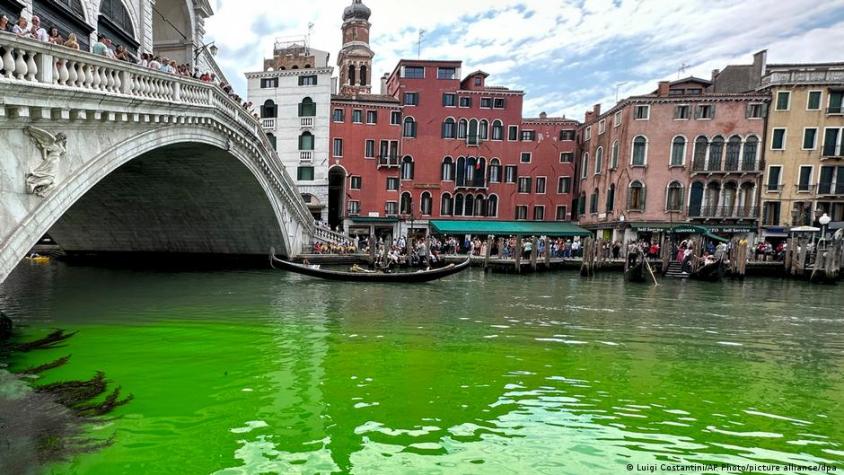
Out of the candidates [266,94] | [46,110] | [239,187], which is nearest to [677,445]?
[46,110]

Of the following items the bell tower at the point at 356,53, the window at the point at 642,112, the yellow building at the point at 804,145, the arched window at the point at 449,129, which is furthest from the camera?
the bell tower at the point at 356,53

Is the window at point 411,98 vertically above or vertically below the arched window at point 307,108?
above

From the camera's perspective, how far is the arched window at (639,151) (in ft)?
80.6

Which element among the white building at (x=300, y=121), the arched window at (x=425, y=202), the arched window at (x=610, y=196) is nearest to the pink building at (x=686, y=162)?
the arched window at (x=610, y=196)

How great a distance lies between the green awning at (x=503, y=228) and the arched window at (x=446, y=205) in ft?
1.91

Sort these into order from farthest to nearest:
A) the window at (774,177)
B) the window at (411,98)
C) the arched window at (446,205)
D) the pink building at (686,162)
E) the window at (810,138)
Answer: the arched window at (446,205)
the window at (411,98)
the pink building at (686,162)
the window at (774,177)
the window at (810,138)

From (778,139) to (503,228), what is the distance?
1484cm

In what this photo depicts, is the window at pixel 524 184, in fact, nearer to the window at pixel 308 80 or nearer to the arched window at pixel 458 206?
the arched window at pixel 458 206

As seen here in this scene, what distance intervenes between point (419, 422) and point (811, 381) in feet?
17.2

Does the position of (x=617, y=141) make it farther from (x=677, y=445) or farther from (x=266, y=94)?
(x=677, y=445)

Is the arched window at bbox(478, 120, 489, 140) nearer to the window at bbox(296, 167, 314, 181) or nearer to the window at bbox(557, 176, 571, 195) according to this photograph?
the window at bbox(557, 176, 571, 195)

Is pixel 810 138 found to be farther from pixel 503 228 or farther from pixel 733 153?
pixel 503 228

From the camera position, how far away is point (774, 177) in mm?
23672

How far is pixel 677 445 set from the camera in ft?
13.1
